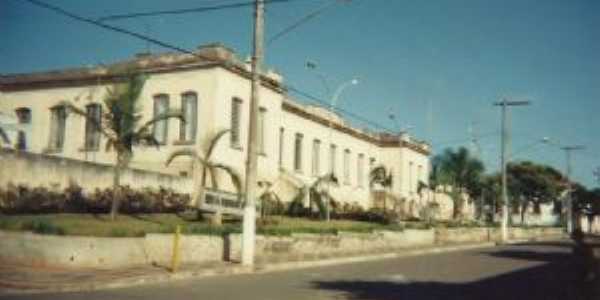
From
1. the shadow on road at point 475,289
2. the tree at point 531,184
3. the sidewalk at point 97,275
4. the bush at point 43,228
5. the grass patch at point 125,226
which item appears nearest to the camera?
the sidewalk at point 97,275

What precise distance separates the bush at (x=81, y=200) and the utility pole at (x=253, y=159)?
5709 millimetres

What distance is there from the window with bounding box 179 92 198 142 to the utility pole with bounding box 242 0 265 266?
11.1m

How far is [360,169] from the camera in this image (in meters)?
54.2

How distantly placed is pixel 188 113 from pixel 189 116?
0.49 ft

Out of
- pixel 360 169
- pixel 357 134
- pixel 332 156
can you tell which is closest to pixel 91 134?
pixel 332 156

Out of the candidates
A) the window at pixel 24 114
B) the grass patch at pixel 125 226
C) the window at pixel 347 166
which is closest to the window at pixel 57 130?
the window at pixel 24 114

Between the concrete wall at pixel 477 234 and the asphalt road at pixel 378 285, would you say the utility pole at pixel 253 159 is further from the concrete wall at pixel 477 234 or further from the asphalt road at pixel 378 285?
the concrete wall at pixel 477 234

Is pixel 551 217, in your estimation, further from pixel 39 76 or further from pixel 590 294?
pixel 590 294

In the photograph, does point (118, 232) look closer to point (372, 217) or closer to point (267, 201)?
point (267, 201)

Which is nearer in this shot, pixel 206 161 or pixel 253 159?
pixel 253 159

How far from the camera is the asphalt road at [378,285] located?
46.5 ft

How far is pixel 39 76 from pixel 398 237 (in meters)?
20.1

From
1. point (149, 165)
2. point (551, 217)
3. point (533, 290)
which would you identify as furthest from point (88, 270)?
point (551, 217)

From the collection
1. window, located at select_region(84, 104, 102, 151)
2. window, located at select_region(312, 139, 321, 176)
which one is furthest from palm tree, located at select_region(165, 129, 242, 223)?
window, located at select_region(312, 139, 321, 176)
